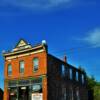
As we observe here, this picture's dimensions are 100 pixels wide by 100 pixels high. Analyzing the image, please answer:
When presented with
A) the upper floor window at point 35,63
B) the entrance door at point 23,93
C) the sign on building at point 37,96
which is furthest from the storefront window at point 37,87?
the upper floor window at point 35,63

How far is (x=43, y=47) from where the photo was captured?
46750 millimetres

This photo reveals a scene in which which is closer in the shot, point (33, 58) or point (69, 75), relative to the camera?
point (33, 58)

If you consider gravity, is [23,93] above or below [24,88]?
below

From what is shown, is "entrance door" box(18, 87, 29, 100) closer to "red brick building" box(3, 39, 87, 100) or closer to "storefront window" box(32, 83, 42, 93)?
"red brick building" box(3, 39, 87, 100)

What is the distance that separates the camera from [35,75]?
47750 mm

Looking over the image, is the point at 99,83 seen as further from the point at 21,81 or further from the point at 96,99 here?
the point at 21,81

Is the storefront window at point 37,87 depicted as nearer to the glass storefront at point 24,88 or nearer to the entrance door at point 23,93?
the glass storefront at point 24,88

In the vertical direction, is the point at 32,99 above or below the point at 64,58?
below

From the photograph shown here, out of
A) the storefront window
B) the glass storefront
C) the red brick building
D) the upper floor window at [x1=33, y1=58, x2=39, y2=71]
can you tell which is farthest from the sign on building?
the upper floor window at [x1=33, y1=58, x2=39, y2=71]

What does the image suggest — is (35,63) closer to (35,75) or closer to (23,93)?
(35,75)

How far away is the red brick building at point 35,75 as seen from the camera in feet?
153

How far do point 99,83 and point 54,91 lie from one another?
96.9 feet

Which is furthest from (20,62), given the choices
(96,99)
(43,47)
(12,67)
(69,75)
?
(96,99)

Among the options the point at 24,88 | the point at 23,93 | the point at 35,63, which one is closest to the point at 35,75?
the point at 35,63
